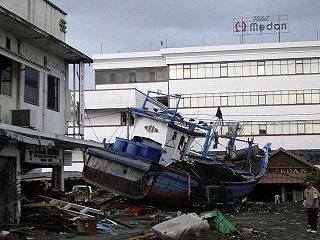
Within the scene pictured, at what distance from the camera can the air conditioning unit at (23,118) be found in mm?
14750

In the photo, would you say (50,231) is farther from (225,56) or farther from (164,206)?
(225,56)

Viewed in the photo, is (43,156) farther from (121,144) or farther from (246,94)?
(246,94)

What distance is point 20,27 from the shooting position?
1507 centimetres

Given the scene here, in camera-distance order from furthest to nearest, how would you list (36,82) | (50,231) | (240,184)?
(240,184)
(36,82)
(50,231)

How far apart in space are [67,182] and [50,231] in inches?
1297

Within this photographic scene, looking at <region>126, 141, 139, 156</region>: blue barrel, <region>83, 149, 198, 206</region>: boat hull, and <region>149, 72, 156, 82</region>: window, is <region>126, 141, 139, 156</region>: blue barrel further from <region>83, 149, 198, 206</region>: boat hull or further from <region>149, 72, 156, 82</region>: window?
<region>149, 72, 156, 82</region>: window

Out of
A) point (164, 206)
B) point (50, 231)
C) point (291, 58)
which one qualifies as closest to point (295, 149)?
→ point (291, 58)

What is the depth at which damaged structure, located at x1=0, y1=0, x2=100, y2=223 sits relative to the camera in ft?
45.9

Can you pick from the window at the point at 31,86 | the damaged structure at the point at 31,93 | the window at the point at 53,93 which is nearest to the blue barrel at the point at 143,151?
the damaged structure at the point at 31,93

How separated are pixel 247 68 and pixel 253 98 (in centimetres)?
300

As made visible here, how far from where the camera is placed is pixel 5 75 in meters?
15.0

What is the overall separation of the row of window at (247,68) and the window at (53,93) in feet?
96.2

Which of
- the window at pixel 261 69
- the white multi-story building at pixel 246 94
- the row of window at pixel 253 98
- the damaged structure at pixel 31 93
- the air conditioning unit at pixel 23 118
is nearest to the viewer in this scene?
the damaged structure at pixel 31 93

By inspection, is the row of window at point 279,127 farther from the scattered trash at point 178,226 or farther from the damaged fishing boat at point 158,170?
the scattered trash at point 178,226
